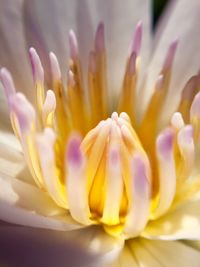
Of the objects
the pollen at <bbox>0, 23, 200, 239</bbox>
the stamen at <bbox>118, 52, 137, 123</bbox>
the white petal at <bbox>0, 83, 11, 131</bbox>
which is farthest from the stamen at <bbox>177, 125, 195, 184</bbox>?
the white petal at <bbox>0, 83, 11, 131</bbox>

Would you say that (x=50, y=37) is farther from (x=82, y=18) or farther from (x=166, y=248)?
(x=166, y=248)

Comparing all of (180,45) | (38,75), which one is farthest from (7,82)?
(180,45)

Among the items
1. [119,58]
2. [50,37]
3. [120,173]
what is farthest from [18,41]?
[120,173]

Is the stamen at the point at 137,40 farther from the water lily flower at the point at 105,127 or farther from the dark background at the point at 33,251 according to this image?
the dark background at the point at 33,251

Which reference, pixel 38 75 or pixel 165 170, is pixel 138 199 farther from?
pixel 38 75

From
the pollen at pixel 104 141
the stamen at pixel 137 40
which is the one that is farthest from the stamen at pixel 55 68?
the stamen at pixel 137 40

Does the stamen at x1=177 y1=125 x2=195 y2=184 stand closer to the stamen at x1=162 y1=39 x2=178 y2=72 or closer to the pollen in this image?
the pollen
